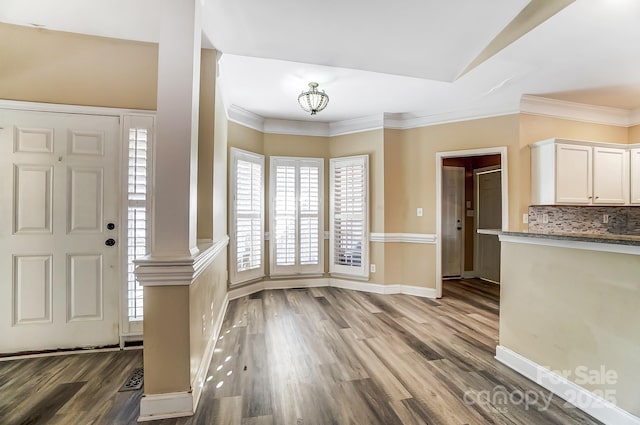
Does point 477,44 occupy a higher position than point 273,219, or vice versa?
point 477,44

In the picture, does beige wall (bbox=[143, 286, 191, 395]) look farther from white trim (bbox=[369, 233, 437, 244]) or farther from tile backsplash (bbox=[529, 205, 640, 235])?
tile backsplash (bbox=[529, 205, 640, 235])

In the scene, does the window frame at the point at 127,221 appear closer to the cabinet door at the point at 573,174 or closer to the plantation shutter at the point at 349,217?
the plantation shutter at the point at 349,217

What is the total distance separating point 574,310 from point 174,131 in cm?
274

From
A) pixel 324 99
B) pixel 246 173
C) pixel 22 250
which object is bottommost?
pixel 22 250

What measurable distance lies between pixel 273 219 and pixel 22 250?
2698 millimetres

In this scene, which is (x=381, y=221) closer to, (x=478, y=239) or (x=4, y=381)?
(x=478, y=239)

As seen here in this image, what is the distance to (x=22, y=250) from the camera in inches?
89.4

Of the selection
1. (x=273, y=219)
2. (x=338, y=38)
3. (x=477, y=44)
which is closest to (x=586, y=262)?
(x=477, y=44)

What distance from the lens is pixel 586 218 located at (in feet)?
11.3

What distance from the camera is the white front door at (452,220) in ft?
17.1

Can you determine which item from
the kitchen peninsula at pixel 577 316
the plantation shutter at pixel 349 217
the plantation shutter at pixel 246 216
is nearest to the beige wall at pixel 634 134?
the kitchen peninsula at pixel 577 316

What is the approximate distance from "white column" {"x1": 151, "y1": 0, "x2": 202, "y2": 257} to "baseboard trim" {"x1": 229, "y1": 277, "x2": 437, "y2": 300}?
2.36 metres

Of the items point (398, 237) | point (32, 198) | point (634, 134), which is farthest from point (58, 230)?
point (634, 134)

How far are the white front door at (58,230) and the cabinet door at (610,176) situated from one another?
527cm
